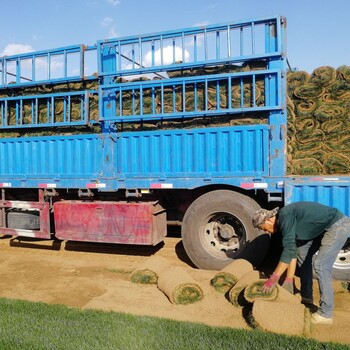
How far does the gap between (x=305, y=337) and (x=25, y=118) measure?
20.1 feet

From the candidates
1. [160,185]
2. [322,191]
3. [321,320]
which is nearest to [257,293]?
[321,320]

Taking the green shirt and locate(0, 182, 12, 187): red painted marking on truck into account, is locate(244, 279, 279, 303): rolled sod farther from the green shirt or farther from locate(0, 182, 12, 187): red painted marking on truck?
locate(0, 182, 12, 187): red painted marking on truck

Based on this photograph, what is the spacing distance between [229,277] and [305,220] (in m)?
1.35

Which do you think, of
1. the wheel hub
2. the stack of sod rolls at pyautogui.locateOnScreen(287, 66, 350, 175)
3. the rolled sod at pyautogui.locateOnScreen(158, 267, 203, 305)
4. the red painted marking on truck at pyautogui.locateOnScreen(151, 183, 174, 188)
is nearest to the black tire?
the red painted marking on truck at pyautogui.locateOnScreen(151, 183, 174, 188)

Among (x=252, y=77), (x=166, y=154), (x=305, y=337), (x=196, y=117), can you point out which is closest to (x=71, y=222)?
(x=166, y=154)

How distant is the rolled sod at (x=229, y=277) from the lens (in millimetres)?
4809

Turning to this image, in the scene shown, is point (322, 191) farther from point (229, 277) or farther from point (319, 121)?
point (319, 121)

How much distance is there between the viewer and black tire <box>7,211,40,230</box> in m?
7.14

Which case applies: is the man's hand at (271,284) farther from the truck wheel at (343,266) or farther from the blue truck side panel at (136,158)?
the blue truck side panel at (136,158)

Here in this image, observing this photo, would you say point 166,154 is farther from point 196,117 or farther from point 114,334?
point 114,334

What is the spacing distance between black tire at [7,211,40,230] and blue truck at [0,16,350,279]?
21mm

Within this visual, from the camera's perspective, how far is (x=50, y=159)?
22.2ft

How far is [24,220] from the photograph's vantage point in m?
7.20

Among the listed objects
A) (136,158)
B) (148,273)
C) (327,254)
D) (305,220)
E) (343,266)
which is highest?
(136,158)
